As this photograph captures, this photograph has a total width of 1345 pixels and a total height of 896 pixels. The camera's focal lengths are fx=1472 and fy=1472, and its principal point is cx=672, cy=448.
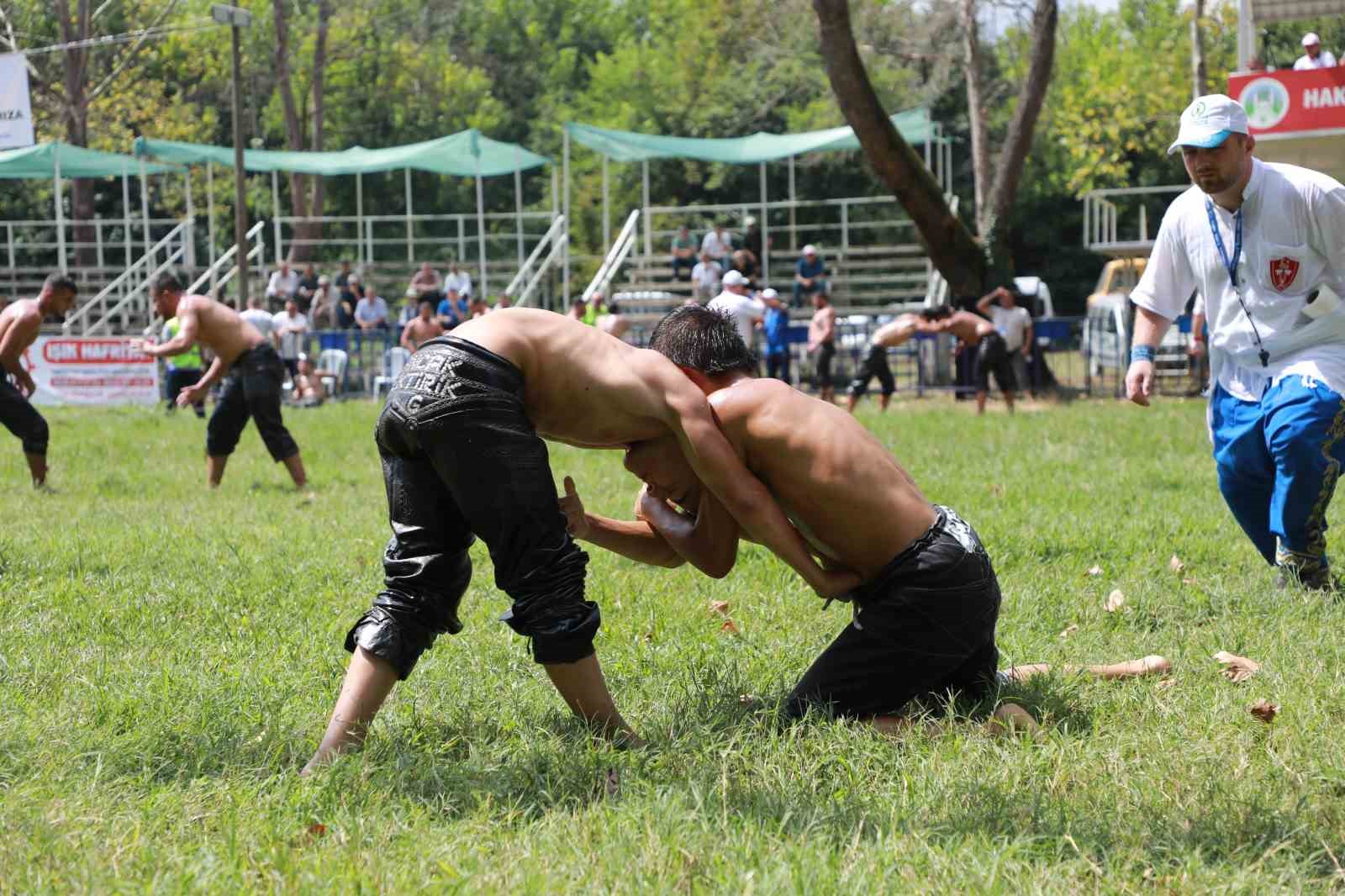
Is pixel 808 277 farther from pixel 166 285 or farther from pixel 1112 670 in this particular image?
pixel 1112 670

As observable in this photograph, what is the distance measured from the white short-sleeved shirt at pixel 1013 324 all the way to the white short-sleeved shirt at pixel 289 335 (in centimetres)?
1121

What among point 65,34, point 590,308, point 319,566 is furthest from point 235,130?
point 319,566

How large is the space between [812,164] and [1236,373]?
38.6 m

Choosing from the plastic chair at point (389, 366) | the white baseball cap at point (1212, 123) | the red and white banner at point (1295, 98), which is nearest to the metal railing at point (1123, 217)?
the red and white banner at point (1295, 98)

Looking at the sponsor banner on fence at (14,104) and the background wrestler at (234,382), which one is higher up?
the sponsor banner on fence at (14,104)

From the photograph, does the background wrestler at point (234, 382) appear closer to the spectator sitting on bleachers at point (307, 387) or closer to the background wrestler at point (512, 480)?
the background wrestler at point (512, 480)

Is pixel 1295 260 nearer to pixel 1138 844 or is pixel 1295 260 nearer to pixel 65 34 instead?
pixel 1138 844

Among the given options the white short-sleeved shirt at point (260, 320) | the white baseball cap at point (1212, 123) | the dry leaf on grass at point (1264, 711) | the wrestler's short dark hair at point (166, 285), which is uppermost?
the white baseball cap at point (1212, 123)

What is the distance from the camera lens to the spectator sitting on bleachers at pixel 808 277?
2755 centimetres

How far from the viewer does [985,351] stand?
19.4 metres

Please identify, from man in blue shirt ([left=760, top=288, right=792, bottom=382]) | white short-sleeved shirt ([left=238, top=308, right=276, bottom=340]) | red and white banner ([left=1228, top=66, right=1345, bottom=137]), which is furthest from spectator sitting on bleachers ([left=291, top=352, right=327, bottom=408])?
red and white banner ([left=1228, top=66, right=1345, bottom=137])

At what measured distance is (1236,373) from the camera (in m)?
6.07

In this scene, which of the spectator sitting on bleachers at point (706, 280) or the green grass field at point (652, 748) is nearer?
the green grass field at point (652, 748)

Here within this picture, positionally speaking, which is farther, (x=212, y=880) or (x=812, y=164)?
(x=812, y=164)
